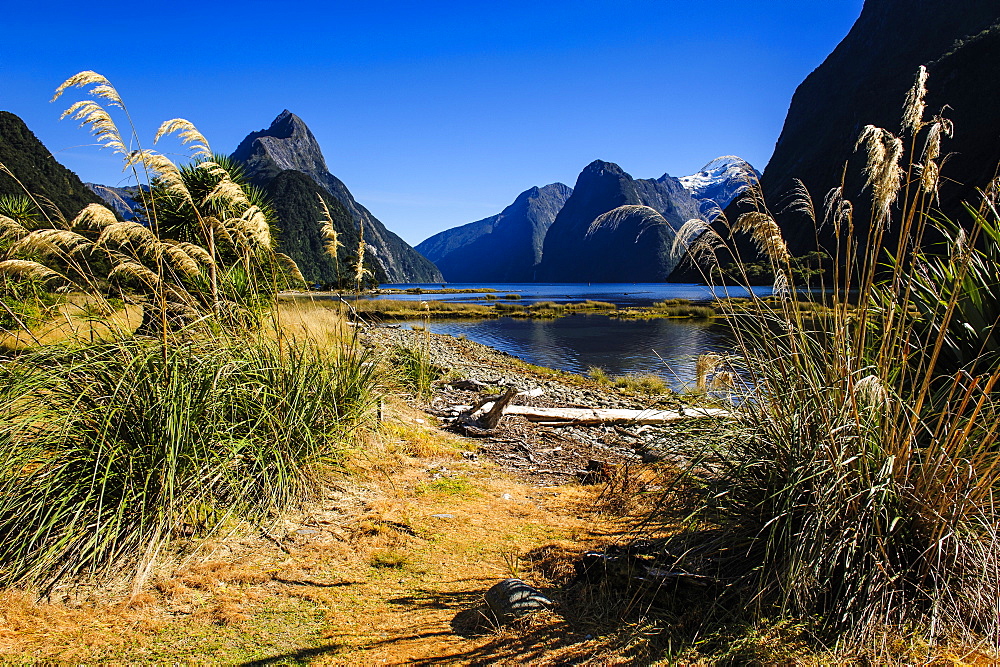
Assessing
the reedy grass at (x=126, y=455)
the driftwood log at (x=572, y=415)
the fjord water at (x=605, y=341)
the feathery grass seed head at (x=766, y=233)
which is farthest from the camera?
the fjord water at (x=605, y=341)

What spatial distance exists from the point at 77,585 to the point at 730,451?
364 cm

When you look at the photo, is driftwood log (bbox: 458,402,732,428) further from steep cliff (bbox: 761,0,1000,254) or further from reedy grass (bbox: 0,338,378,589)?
steep cliff (bbox: 761,0,1000,254)

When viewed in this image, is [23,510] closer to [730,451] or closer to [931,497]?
[730,451]

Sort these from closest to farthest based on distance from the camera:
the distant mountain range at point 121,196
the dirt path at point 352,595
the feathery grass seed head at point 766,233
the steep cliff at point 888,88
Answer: the dirt path at point 352,595, the feathery grass seed head at point 766,233, the distant mountain range at point 121,196, the steep cliff at point 888,88

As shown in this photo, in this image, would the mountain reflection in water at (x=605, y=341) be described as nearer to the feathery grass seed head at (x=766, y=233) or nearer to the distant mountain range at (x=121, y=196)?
the feathery grass seed head at (x=766, y=233)

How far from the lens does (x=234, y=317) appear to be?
4730 mm

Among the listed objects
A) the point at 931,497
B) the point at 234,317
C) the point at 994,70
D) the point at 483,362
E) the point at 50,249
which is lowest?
the point at 483,362

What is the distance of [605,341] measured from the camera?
3039cm

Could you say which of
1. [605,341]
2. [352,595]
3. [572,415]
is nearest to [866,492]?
[352,595]

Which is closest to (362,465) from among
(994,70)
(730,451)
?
(730,451)

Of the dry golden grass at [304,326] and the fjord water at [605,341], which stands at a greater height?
the dry golden grass at [304,326]

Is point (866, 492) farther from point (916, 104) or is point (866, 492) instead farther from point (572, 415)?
point (572, 415)


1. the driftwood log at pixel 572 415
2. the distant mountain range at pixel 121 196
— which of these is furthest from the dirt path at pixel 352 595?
the driftwood log at pixel 572 415

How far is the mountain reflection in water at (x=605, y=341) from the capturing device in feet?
69.4
